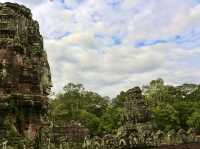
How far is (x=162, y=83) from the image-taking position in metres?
61.0

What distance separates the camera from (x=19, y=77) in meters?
17.8

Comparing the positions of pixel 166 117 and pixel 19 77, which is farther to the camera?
pixel 166 117

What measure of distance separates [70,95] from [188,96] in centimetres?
1943

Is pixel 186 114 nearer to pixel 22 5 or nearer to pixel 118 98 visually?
pixel 118 98

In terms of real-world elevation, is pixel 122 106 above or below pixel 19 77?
above

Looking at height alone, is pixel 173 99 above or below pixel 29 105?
above

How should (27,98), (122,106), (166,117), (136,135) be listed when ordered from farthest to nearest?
(122,106), (166,117), (136,135), (27,98)

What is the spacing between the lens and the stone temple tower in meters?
16.9

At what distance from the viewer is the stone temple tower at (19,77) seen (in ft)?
55.6

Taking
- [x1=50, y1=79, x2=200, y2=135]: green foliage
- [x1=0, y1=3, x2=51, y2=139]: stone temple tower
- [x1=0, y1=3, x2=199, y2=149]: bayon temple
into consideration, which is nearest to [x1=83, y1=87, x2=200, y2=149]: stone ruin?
[x1=0, y1=3, x2=199, y2=149]: bayon temple

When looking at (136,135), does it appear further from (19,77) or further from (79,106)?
(79,106)

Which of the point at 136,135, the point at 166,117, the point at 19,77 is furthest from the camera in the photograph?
the point at 166,117

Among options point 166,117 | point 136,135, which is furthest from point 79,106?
point 136,135

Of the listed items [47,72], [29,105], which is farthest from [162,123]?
[29,105]
